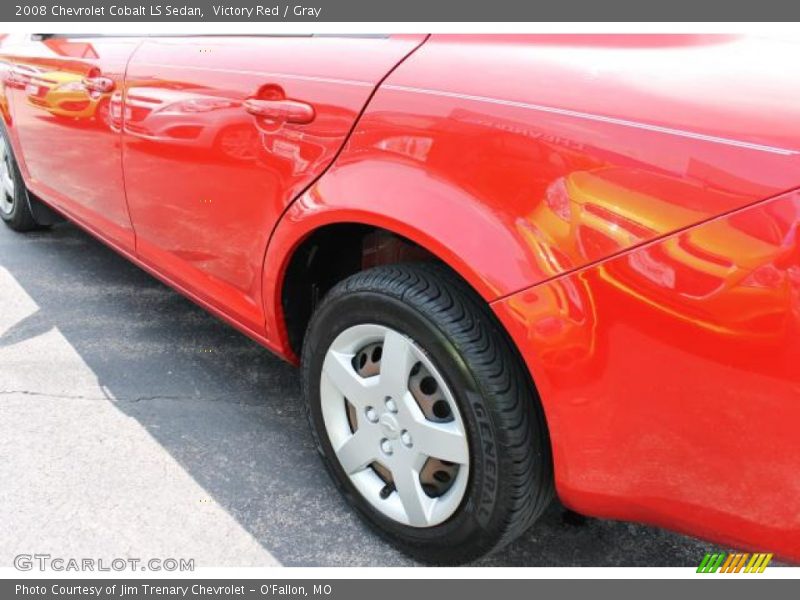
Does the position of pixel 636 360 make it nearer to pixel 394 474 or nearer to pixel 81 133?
pixel 394 474

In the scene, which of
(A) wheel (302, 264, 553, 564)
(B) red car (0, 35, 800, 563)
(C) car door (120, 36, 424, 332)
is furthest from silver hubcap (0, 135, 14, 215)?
(A) wheel (302, 264, 553, 564)

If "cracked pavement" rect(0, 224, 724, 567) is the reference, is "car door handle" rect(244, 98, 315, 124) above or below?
above

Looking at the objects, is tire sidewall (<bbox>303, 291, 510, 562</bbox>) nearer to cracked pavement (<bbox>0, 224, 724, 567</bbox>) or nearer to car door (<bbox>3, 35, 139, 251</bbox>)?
cracked pavement (<bbox>0, 224, 724, 567</bbox>)

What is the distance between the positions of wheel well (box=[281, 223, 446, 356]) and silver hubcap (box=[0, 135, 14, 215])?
2.91 metres

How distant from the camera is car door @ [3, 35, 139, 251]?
2674mm

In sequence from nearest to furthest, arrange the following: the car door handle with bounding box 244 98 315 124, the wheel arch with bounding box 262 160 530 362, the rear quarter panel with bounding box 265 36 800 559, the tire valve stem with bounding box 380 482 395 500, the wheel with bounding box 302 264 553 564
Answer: the rear quarter panel with bounding box 265 36 800 559 < the wheel arch with bounding box 262 160 530 362 < the wheel with bounding box 302 264 553 564 < the car door handle with bounding box 244 98 315 124 < the tire valve stem with bounding box 380 482 395 500

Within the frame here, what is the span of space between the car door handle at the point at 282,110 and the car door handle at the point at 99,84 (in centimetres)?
97

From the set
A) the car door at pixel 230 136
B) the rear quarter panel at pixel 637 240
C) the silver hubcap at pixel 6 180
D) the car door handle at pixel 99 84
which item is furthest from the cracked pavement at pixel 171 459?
the silver hubcap at pixel 6 180

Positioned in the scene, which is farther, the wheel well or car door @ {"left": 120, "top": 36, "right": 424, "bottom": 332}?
the wheel well

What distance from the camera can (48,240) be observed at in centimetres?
427

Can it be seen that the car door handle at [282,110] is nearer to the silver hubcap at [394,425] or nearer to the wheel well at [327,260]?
the wheel well at [327,260]

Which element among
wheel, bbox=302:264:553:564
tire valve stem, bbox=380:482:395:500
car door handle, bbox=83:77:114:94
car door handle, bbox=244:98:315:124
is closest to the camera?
wheel, bbox=302:264:553:564

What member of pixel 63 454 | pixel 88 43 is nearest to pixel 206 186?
pixel 63 454

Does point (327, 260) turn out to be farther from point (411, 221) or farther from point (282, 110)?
point (411, 221)
